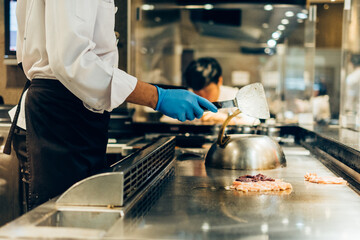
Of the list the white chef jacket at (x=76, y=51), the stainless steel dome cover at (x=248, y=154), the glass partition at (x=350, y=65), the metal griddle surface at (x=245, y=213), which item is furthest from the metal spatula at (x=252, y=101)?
the glass partition at (x=350, y=65)

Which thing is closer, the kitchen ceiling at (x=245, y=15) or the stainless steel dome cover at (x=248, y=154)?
the stainless steel dome cover at (x=248, y=154)

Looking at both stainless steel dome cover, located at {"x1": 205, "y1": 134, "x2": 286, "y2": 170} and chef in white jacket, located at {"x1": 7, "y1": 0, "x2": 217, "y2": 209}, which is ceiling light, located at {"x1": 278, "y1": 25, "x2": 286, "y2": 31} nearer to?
stainless steel dome cover, located at {"x1": 205, "y1": 134, "x2": 286, "y2": 170}

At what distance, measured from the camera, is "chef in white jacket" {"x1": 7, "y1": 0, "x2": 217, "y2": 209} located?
127 centimetres

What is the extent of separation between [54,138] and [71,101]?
0.13 m

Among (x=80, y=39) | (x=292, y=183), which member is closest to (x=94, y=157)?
(x=80, y=39)

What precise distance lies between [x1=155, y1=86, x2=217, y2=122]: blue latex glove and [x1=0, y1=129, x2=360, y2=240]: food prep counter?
0.24 m

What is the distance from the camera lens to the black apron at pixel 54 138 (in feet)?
4.59

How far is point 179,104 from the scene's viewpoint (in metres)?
1.47

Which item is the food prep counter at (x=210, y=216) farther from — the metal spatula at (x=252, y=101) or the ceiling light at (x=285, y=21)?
the ceiling light at (x=285, y=21)

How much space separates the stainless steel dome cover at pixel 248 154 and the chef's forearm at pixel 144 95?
492 millimetres

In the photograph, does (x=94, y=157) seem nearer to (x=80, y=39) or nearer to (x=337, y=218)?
(x=80, y=39)

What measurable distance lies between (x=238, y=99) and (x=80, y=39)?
689 millimetres

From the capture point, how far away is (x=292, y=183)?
1511 mm

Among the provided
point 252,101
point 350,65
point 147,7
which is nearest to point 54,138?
point 252,101
